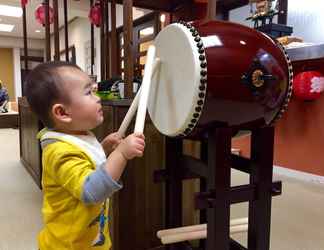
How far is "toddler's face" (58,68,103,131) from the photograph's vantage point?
26.4 inches

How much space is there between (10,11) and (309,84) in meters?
5.93

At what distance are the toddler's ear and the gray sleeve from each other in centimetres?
15

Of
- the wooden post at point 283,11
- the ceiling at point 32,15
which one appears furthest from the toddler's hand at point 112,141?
the ceiling at point 32,15

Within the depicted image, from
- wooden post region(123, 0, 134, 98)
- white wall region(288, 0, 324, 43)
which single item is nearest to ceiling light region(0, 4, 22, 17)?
white wall region(288, 0, 324, 43)

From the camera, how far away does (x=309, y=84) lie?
7.30ft

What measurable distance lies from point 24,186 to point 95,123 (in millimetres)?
1878

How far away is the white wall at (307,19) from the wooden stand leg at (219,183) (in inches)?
76.6

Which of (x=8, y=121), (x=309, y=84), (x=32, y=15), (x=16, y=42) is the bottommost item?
(x=8, y=121)

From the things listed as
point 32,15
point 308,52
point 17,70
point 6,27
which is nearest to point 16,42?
point 17,70

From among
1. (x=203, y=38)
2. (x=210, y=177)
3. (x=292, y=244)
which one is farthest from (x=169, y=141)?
(x=292, y=244)

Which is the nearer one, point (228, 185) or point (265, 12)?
point (228, 185)

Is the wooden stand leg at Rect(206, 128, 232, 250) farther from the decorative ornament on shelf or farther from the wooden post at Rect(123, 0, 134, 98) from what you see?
the decorative ornament on shelf

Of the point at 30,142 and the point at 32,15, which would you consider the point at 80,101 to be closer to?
the point at 30,142

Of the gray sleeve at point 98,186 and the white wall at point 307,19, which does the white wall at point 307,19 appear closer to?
the white wall at point 307,19
